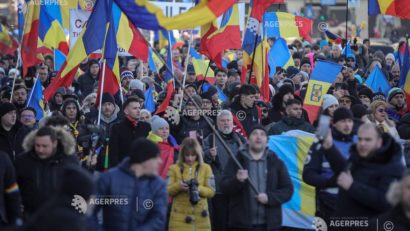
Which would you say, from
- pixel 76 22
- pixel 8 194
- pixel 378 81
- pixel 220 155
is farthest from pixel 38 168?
pixel 378 81

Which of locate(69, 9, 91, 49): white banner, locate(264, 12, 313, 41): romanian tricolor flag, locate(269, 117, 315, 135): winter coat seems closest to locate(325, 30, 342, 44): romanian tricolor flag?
locate(264, 12, 313, 41): romanian tricolor flag

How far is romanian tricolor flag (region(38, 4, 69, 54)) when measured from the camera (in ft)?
61.2

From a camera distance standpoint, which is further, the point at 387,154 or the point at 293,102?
the point at 293,102

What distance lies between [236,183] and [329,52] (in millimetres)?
15033

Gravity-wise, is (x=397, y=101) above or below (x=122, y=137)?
above

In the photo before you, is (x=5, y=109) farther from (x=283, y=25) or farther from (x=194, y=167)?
(x=283, y=25)

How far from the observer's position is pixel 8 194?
31.3 feet

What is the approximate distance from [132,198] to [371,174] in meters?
1.92

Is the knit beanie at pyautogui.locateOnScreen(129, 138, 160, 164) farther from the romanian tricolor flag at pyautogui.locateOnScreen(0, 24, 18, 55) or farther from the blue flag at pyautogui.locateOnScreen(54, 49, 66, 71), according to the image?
the romanian tricolor flag at pyautogui.locateOnScreen(0, 24, 18, 55)

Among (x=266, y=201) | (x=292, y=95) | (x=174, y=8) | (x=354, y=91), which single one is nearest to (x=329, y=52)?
(x=174, y=8)

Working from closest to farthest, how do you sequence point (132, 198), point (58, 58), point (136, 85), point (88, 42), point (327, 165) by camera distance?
point (132, 198)
point (327, 165)
point (88, 42)
point (136, 85)
point (58, 58)

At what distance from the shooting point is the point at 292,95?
544 inches

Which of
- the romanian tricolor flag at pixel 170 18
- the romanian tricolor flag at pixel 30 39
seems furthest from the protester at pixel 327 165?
the romanian tricolor flag at pixel 30 39

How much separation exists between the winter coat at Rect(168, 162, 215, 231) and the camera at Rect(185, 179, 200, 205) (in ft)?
Answer: 0.15
